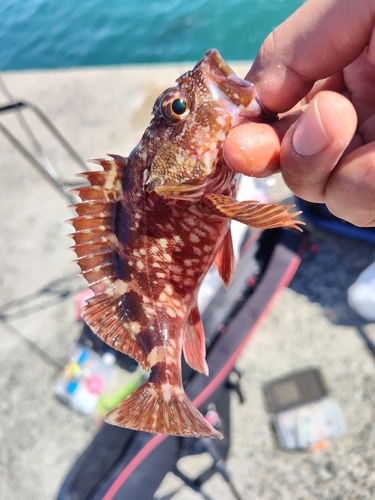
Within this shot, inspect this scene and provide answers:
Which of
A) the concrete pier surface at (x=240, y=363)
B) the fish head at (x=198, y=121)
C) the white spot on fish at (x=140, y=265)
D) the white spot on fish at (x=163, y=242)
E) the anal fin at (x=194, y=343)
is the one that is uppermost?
the fish head at (x=198, y=121)

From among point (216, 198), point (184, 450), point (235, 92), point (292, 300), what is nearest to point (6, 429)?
point (184, 450)

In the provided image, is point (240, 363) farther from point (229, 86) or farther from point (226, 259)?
point (229, 86)

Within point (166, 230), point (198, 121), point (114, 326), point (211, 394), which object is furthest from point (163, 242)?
point (211, 394)

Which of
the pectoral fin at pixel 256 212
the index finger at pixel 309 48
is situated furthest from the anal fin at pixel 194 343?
the index finger at pixel 309 48

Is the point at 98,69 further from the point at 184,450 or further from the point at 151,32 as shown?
the point at 184,450

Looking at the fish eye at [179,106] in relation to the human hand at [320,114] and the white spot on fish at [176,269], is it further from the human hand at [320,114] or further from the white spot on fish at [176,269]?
the white spot on fish at [176,269]

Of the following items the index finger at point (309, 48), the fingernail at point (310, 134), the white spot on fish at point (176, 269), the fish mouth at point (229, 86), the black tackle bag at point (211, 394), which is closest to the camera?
the fingernail at point (310, 134)

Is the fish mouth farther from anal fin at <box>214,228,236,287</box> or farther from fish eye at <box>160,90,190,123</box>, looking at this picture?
anal fin at <box>214,228,236,287</box>
